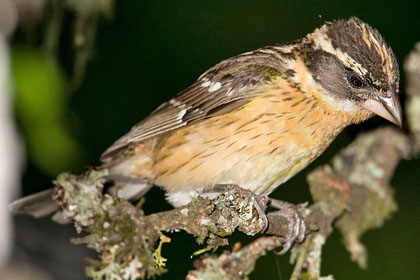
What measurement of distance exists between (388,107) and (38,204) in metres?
1.97

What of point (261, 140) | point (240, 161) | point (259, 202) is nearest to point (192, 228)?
point (259, 202)

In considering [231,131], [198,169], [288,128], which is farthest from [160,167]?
[288,128]

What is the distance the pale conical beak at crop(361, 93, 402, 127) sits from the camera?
107 inches

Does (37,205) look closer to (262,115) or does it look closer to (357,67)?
(262,115)

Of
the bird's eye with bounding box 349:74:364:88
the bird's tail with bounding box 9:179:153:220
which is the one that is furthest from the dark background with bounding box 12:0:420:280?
the bird's eye with bounding box 349:74:364:88

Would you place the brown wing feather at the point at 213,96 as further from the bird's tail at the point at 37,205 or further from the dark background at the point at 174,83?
the bird's tail at the point at 37,205

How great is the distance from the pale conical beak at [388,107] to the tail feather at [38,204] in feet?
5.91

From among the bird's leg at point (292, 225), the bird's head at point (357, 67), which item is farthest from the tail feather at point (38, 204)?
the bird's head at point (357, 67)

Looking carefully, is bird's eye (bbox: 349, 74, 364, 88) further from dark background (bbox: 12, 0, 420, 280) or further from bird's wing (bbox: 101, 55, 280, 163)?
bird's wing (bbox: 101, 55, 280, 163)

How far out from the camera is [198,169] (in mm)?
3150

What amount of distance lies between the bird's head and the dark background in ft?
0.35

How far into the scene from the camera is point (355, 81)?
9.02 ft

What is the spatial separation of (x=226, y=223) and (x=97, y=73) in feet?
3.91

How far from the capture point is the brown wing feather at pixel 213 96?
3.12 metres
